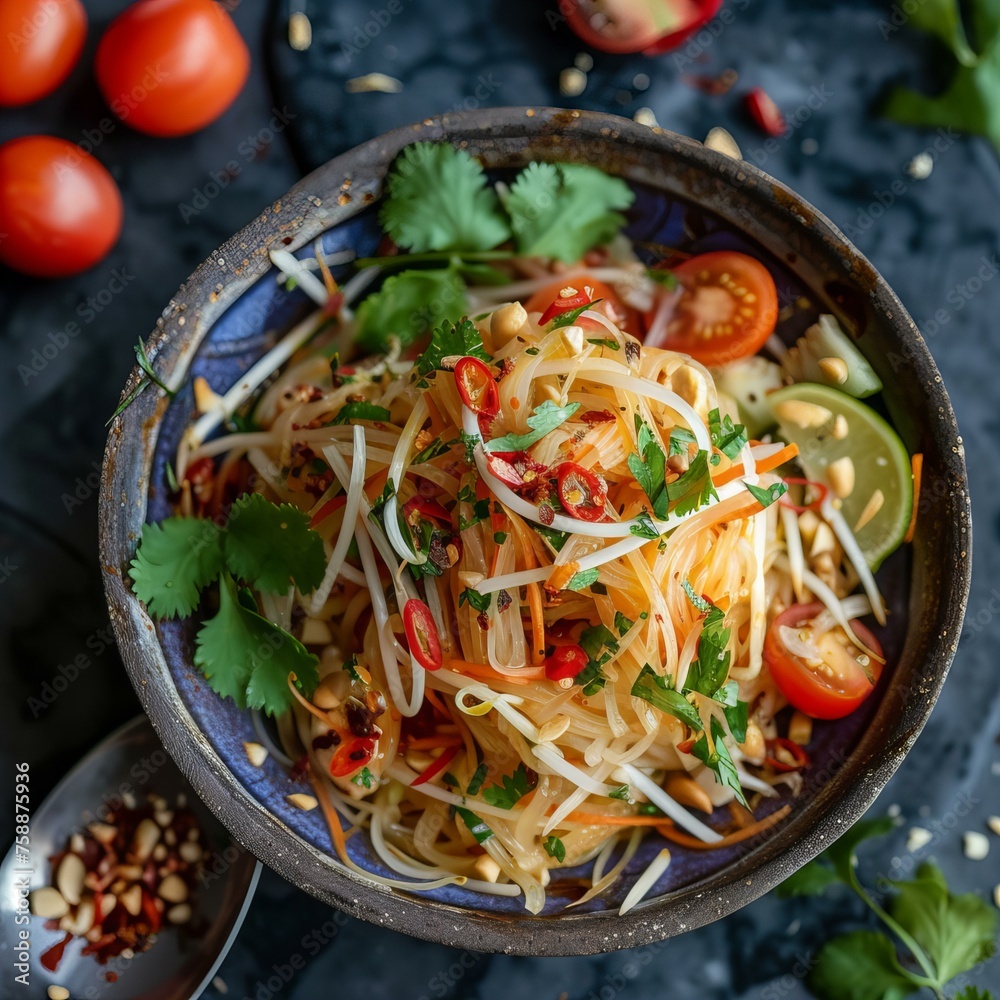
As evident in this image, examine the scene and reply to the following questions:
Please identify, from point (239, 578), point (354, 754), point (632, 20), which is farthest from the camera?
point (632, 20)

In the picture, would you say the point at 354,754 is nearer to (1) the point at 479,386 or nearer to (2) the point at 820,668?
(1) the point at 479,386

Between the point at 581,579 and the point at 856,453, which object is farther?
the point at 856,453

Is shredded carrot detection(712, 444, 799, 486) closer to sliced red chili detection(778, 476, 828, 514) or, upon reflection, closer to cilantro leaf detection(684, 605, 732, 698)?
sliced red chili detection(778, 476, 828, 514)

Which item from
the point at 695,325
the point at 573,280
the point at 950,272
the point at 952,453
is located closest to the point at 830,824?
the point at 952,453

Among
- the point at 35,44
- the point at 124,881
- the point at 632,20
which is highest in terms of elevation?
the point at 35,44

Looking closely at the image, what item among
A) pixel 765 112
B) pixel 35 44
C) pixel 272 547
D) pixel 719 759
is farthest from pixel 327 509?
pixel 765 112

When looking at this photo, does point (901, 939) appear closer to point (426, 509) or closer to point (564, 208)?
point (426, 509)

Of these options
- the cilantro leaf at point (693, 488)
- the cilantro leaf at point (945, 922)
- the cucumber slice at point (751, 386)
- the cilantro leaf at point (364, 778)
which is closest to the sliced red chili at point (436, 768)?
the cilantro leaf at point (364, 778)

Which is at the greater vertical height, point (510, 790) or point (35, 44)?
point (35, 44)

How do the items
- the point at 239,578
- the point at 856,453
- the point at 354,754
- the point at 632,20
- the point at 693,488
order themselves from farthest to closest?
the point at 632,20 < the point at 856,453 < the point at 239,578 < the point at 354,754 < the point at 693,488
